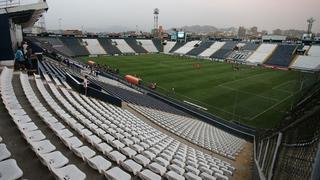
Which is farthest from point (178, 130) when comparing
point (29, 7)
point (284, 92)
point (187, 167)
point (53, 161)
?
point (284, 92)

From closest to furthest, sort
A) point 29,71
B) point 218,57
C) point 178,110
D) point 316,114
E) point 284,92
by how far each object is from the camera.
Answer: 1. point 316,114
2. point 29,71
3. point 178,110
4. point 284,92
5. point 218,57

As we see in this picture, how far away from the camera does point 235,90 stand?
115 ft

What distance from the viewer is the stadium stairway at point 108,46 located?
76.0 metres

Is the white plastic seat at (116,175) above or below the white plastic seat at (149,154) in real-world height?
above

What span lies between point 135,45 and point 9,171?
82.6 meters

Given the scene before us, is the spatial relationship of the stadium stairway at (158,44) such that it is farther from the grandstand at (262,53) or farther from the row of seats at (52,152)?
the row of seats at (52,152)

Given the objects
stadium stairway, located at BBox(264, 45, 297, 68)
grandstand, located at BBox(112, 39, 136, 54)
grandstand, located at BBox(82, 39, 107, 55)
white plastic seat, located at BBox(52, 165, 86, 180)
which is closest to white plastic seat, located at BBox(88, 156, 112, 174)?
white plastic seat, located at BBox(52, 165, 86, 180)

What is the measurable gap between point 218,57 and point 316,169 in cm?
6893

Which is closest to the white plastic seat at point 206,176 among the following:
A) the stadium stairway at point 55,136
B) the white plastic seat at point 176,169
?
the white plastic seat at point 176,169

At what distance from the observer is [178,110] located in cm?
2577

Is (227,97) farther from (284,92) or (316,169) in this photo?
(316,169)

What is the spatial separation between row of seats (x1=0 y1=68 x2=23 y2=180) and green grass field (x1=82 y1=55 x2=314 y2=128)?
19.0 metres

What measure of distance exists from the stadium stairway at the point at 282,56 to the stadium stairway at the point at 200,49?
22.0 m

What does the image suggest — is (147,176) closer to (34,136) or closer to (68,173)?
(68,173)
